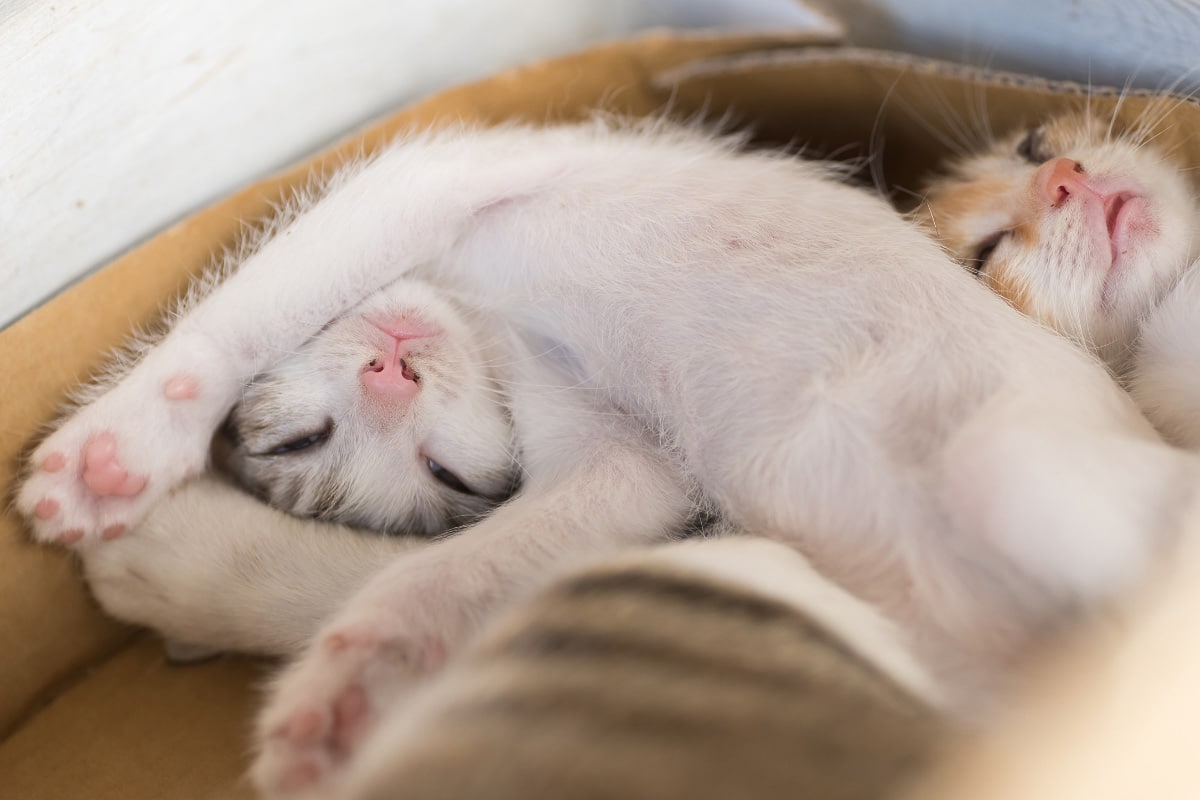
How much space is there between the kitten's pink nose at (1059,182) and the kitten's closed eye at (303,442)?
2.82 ft

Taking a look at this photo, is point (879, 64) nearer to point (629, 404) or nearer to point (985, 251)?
point (985, 251)

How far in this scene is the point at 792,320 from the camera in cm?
101

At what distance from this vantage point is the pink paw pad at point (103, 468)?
103cm

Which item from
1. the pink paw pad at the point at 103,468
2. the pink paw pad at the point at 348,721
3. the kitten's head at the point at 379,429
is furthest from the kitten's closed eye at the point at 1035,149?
the pink paw pad at the point at 103,468

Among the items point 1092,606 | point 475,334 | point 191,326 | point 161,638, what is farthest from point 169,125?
→ point 1092,606

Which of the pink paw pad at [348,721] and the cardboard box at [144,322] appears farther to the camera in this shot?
the cardboard box at [144,322]

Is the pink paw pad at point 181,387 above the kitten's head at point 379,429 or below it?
below

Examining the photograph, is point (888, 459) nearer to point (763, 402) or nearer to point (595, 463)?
point (763, 402)

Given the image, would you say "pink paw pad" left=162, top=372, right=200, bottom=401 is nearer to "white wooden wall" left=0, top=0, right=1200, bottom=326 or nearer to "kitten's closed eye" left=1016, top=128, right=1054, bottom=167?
"white wooden wall" left=0, top=0, right=1200, bottom=326

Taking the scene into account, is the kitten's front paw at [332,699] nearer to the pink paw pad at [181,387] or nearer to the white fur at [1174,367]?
the pink paw pad at [181,387]

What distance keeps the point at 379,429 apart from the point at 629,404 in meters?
0.29

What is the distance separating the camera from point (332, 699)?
799 mm

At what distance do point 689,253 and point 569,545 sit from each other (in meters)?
0.36

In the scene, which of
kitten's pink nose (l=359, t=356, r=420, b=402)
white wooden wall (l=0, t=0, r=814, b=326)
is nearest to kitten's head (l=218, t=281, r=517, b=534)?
kitten's pink nose (l=359, t=356, r=420, b=402)
